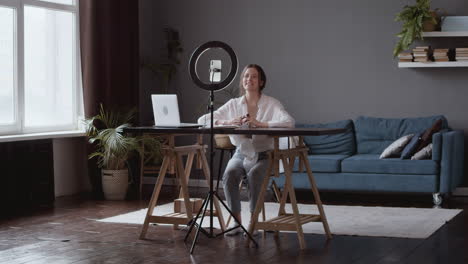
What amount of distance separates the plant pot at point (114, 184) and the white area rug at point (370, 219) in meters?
0.73

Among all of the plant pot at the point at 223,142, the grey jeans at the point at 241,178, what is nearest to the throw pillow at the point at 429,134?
the plant pot at the point at 223,142

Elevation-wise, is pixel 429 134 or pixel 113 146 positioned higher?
pixel 429 134

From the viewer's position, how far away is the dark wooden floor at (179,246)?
4.54 m

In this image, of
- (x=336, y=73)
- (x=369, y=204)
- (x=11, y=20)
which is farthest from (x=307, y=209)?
(x=11, y=20)

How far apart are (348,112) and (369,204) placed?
1.42 meters

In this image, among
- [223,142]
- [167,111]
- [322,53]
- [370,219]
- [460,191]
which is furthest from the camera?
[322,53]

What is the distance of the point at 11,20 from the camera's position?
6.98 meters

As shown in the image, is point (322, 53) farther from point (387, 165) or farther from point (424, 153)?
point (424, 153)

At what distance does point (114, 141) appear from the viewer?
7.25 meters

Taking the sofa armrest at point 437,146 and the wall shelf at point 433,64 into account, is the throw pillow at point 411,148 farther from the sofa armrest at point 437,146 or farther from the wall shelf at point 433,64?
the wall shelf at point 433,64

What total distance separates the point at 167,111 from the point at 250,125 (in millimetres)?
574

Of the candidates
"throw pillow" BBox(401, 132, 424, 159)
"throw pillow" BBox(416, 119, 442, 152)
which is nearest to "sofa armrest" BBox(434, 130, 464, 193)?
"throw pillow" BBox(416, 119, 442, 152)

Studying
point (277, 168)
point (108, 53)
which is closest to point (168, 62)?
point (108, 53)

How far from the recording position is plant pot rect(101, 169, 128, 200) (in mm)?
7438
